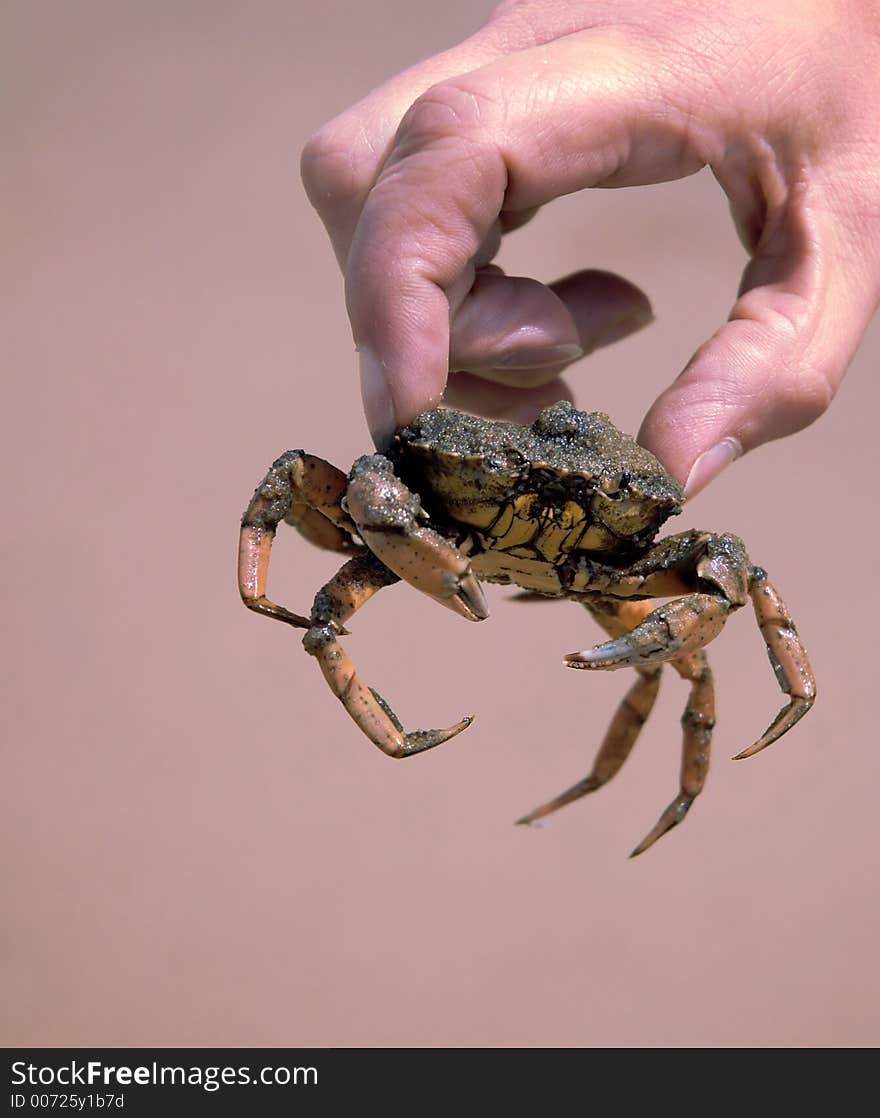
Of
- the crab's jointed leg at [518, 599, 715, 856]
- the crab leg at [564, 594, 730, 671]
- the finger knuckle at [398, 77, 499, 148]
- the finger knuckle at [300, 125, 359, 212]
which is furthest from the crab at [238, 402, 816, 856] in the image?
the finger knuckle at [300, 125, 359, 212]

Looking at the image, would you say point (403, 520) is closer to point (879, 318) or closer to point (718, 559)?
point (718, 559)

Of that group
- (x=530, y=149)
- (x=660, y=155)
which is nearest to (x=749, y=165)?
(x=660, y=155)

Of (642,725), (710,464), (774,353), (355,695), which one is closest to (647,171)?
(774,353)

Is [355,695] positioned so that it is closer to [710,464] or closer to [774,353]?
[710,464]

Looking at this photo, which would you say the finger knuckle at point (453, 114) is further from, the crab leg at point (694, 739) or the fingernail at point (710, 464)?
the crab leg at point (694, 739)

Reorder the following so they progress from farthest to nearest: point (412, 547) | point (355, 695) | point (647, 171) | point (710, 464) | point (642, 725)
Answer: point (642, 725) < point (647, 171) < point (710, 464) < point (355, 695) < point (412, 547)

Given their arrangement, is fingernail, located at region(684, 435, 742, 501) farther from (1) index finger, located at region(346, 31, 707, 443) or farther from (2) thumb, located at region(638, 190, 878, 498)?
(1) index finger, located at region(346, 31, 707, 443)

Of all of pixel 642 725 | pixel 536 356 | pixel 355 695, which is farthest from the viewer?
pixel 642 725
